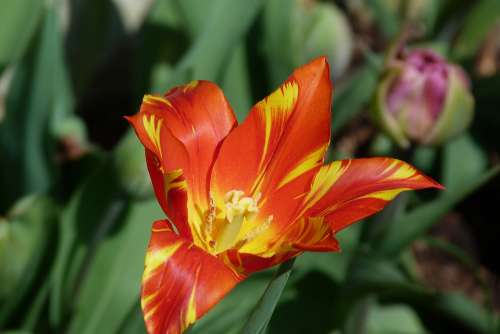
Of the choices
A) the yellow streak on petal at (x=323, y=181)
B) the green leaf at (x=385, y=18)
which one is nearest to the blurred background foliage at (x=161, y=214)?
the green leaf at (x=385, y=18)

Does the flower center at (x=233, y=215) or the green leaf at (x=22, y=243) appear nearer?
the flower center at (x=233, y=215)

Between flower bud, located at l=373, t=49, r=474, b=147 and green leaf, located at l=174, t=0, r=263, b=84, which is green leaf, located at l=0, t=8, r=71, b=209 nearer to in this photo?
green leaf, located at l=174, t=0, r=263, b=84

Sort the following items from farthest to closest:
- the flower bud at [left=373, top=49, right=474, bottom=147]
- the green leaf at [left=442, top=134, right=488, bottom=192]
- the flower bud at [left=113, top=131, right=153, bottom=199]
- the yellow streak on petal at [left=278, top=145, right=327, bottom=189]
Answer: the green leaf at [left=442, top=134, right=488, bottom=192] < the flower bud at [left=373, top=49, right=474, bottom=147] < the flower bud at [left=113, top=131, right=153, bottom=199] < the yellow streak on petal at [left=278, top=145, right=327, bottom=189]

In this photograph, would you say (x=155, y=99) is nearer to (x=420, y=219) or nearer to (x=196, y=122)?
(x=196, y=122)

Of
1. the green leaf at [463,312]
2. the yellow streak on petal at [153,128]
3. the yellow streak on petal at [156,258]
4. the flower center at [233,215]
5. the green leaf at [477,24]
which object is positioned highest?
the yellow streak on petal at [153,128]

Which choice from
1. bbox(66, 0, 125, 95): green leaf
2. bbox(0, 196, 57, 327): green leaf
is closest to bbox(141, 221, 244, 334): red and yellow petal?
bbox(0, 196, 57, 327): green leaf

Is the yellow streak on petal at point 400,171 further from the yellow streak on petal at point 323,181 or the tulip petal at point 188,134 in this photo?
the tulip petal at point 188,134

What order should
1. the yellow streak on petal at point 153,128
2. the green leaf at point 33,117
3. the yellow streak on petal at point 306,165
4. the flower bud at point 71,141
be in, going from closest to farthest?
1. the yellow streak on petal at point 153,128
2. the yellow streak on petal at point 306,165
3. the green leaf at point 33,117
4. the flower bud at point 71,141
